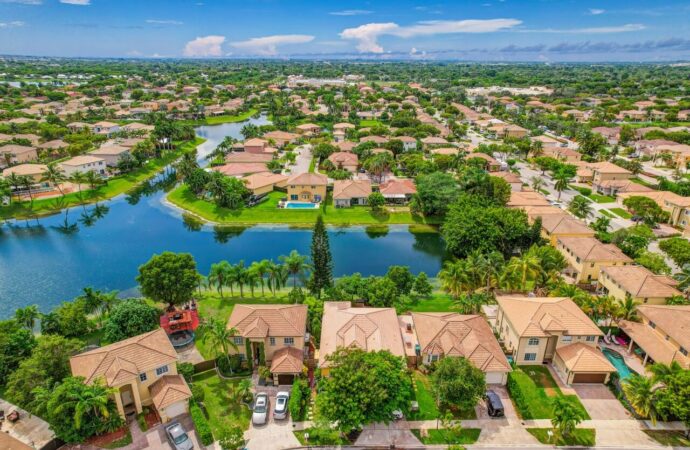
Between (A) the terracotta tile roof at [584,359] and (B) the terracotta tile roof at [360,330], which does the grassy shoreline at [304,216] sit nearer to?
(B) the terracotta tile roof at [360,330]

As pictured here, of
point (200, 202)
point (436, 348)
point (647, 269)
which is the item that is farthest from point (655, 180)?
point (200, 202)

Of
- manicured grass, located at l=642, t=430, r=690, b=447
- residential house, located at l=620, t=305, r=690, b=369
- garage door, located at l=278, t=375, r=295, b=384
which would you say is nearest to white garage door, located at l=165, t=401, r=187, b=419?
garage door, located at l=278, t=375, r=295, b=384

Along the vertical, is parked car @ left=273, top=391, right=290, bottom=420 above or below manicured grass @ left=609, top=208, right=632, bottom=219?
below

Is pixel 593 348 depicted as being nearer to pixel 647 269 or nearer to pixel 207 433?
pixel 647 269

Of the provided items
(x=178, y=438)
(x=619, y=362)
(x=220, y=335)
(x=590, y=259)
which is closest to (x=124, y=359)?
(x=220, y=335)

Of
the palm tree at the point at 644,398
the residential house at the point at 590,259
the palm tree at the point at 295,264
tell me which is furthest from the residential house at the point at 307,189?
the palm tree at the point at 644,398

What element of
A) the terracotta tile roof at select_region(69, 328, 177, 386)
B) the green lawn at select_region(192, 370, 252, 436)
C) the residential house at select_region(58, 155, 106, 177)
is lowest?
the green lawn at select_region(192, 370, 252, 436)

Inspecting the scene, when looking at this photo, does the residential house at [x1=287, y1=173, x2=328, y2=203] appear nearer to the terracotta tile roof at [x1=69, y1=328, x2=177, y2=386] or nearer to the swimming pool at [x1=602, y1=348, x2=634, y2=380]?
the terracotta tile roof at [x1=69, y1=328, x2=177, y2=386]
